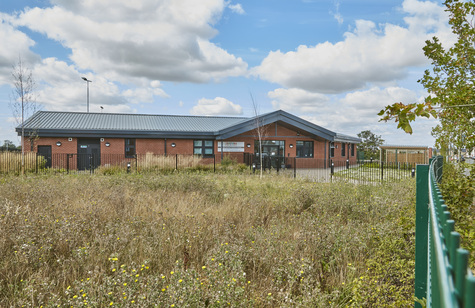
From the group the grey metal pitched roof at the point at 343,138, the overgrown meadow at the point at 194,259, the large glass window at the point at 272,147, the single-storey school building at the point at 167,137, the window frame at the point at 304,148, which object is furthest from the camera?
the grey metal pitched roof at the point at 343,138

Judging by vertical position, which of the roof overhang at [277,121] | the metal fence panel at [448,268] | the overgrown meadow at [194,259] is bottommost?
the overgrown meadow at [194,259]

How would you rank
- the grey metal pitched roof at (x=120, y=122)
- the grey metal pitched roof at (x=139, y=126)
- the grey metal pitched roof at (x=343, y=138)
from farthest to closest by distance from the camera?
the grey metal pitched roof at (x=343, y=138) < the grey metal pitched roof at (x=120, y=122) < the grey metal pitched roof at (x=139, y=126)

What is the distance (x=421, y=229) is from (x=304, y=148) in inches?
1052

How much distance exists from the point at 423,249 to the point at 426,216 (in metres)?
0.28

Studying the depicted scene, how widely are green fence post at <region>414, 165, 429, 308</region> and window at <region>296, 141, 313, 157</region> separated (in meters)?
26.3

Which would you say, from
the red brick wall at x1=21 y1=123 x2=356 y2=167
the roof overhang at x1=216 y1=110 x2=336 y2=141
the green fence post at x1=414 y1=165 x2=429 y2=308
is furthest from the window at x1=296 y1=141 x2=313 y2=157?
the green fence post at x1=414 y1=165 x2=429 y2=308

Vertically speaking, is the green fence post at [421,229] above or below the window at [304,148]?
below

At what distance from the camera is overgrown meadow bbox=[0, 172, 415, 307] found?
3357 millimetres

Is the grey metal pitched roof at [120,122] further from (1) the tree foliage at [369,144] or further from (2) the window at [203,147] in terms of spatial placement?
(1) the tree foliage at [369,144]

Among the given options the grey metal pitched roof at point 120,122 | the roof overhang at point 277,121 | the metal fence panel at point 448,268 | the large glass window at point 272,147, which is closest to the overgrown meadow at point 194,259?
the metal fence panel at point 448,268

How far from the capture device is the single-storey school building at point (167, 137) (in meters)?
24.4

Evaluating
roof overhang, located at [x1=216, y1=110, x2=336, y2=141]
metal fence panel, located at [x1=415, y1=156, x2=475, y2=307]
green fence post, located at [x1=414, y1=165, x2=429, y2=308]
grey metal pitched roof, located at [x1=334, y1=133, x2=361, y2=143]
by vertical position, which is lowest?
green fence post, located at [x1=414, y1=165, x2=429, y2=308]

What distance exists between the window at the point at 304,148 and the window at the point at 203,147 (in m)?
7.75

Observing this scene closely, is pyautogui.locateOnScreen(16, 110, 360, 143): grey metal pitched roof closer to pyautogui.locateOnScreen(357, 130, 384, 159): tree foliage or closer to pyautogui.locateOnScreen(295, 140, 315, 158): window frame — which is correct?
pyautogui.locateOnScreen(295, 140, 315, 158): window frame
